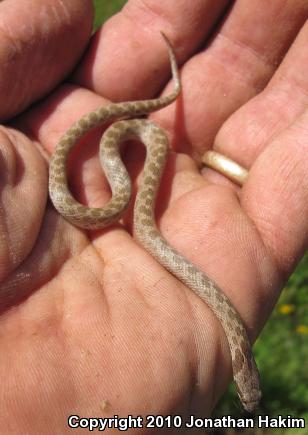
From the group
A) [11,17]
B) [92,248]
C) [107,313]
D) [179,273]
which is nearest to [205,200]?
[179,273]

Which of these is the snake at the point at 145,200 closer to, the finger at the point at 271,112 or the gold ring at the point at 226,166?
the gold ring at the point at 226,166

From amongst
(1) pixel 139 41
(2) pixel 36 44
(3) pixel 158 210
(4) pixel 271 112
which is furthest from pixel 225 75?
(2) pixel 36 44

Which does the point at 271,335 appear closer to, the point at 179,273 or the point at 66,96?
the point at 179,273

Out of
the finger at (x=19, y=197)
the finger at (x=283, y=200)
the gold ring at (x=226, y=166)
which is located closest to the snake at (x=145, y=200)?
the finger at (x=19, y=197)

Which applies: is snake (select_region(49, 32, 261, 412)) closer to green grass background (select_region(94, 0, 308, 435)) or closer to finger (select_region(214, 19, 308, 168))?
finger (select_region(214, 19, 308, 168))

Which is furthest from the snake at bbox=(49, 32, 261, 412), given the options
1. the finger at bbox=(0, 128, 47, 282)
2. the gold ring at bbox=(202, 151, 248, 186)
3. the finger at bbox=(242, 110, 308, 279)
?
the finger at bbox=(242, 110, 308, 279)

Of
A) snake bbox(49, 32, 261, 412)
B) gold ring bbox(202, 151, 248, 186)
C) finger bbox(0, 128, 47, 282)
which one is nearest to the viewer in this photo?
finger bbox(0, 128, 47, 282)
